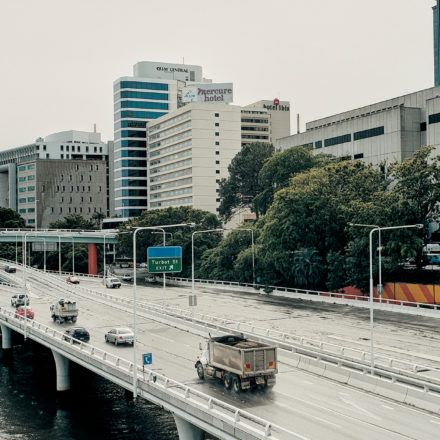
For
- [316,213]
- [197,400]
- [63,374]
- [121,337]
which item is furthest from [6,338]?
[197,400]

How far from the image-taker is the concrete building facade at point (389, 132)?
325 feet

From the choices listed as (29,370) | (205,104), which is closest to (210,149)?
(205,104)

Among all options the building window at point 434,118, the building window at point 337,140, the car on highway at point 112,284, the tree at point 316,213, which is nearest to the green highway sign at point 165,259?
the tree at point 316,213

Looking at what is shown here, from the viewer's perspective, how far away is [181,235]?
113m

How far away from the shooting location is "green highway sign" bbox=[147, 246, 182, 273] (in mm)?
56281

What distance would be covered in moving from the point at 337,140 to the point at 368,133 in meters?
9.41

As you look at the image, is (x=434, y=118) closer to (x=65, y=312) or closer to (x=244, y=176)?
(x=244, y=176)

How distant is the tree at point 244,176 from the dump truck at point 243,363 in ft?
332

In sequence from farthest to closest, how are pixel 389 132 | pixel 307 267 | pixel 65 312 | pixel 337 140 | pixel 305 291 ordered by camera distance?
pixel 337 140 < pixel 389 132 < pixel 305 291 < pixel 307 267 < pixel 65 312

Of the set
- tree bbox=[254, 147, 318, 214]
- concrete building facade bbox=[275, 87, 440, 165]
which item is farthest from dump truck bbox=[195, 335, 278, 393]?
tree bbox=[254, 147, 318, 214]

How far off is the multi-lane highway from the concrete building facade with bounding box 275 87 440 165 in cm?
4009

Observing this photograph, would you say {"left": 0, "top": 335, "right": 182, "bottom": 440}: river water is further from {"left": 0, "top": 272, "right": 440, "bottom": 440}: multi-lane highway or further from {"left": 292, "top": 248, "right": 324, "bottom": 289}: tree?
{"left": 292, "top": 248, "right": 324, "bottom": 289}: tree

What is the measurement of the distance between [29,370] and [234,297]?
33797 mm

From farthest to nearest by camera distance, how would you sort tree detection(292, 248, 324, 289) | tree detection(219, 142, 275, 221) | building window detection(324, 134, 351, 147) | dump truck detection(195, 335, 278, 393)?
tree detection(219, 142, 275, 221) → building window detection(324, 134, 351, 147) → tree detection(292, 248, 324, 289) → dump truck detection(195, 335, 278, 393)
